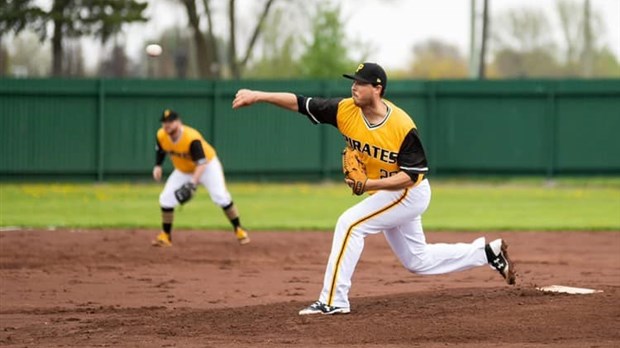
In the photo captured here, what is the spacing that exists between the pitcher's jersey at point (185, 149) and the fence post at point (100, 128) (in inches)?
511

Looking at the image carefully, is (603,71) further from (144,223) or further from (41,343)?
(41,343)

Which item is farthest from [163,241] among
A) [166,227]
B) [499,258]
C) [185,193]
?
[499,258]

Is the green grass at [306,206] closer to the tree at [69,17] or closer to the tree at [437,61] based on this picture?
the tree at [69,17]

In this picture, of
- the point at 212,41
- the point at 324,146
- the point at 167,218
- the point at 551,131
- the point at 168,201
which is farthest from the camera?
the point at 212,41

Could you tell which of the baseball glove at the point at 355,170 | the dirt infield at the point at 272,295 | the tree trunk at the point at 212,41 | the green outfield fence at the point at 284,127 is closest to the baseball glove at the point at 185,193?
the dirt infield at the point at 272,295

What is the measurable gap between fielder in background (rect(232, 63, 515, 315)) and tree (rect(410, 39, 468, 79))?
214ft

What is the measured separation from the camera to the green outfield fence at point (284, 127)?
29047 mm

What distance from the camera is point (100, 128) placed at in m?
29.3

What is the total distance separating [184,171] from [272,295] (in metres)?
5.34

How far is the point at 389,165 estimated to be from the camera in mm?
9453

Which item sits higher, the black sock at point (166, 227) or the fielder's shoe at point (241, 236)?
the black sock at point (166, 227)

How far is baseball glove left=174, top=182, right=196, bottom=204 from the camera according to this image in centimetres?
1614

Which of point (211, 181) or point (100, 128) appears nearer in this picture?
point (211, 181)

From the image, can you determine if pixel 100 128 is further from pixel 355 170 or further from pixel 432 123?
pixel 355 170
